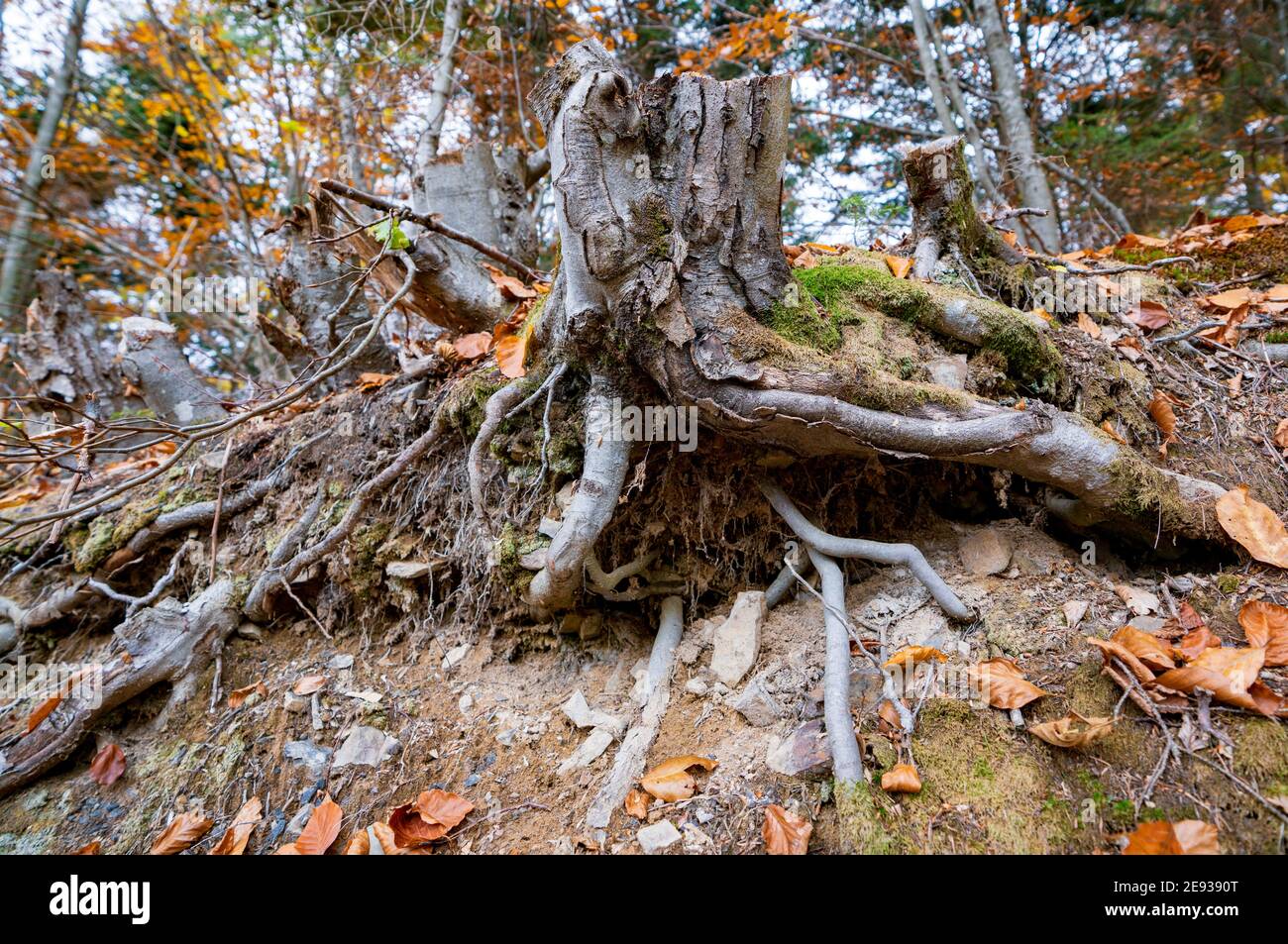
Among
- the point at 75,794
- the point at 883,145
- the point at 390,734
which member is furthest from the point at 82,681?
the point at 883,145

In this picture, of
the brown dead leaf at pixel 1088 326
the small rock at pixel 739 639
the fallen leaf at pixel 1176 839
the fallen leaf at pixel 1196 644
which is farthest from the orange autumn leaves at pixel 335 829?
the brown dead leaf at pixel 1088 326

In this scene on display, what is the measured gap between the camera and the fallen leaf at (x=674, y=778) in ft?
6.05

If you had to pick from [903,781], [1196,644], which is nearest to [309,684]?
[903,781]

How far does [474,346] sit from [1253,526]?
3.18 m

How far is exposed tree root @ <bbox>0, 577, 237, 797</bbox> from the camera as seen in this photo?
8.38 ft

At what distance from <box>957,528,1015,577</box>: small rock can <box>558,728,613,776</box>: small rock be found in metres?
1.52

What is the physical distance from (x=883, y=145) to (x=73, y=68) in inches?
396

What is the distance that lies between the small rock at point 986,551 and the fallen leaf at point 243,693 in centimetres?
308

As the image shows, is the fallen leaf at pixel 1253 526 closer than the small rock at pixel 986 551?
Yes

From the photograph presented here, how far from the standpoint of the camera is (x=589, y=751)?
212 centimetres

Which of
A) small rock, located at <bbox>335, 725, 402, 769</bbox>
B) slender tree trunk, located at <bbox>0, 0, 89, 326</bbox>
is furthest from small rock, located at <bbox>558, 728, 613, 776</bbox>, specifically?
slender tree trunk, located at <bbox>0, 0, 89, 326</bbox>

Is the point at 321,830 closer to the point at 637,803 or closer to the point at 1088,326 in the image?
the point at 637,803

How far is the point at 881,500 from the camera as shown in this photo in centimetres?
246

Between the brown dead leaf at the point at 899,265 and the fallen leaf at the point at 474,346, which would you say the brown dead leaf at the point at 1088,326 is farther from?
the fallen leaf at the point at 474,346
